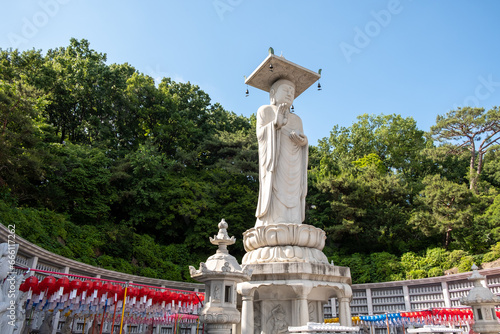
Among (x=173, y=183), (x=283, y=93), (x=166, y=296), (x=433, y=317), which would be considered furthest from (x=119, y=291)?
(x=173, y=183)

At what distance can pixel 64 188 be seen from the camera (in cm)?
1612

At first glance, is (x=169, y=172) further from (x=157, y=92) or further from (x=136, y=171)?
(x=157, y=92)

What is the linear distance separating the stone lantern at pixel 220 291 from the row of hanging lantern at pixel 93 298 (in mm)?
1396

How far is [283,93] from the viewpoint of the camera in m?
10.2

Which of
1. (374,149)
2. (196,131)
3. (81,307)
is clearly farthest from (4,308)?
(374,149)

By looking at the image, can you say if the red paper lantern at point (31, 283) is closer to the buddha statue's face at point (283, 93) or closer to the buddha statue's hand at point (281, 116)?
the buddha statue's hand at point (281, 116)

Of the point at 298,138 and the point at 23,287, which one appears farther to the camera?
the point at 298,138

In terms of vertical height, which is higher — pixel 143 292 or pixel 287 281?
pixel 287 281

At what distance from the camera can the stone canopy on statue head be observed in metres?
9.98

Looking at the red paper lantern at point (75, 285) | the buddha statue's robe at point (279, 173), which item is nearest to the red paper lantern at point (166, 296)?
the red paper lantern at point (75, 285)

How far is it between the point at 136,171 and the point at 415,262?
14505 millimetres

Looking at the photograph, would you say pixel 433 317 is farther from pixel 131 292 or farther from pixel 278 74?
pixel 131 292

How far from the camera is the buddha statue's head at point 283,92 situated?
33.5ft

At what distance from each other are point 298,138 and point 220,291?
4912mm
